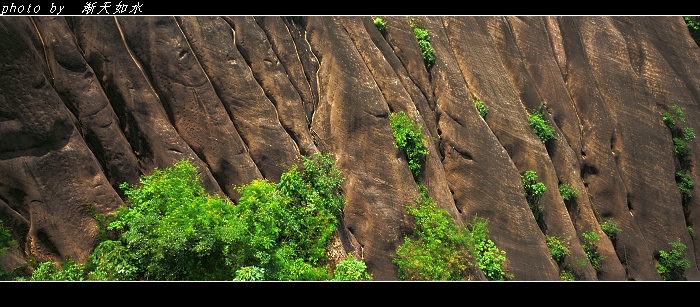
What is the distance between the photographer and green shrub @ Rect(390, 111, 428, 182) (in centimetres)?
1108

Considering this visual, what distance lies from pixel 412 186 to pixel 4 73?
7707 mm

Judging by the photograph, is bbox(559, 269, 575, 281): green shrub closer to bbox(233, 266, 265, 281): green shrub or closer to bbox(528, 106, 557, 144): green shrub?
bbox(528, 106, 557, 144): green shrub

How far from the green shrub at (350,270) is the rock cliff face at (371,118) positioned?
33 cm

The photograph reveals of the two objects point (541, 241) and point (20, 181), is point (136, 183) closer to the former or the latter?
point (20, 181)

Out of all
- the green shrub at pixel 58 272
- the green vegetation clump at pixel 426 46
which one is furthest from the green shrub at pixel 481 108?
the green shrub at pixel 58 272

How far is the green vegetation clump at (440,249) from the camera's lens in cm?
986

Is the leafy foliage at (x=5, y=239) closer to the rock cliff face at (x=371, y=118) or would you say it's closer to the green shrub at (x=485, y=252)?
the rock cliff face at (x=371, y=118)

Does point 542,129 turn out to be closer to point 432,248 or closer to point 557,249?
point 557,249

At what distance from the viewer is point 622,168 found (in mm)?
14672

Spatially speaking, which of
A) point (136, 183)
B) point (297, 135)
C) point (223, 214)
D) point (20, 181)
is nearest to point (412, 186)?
point (297, 135)

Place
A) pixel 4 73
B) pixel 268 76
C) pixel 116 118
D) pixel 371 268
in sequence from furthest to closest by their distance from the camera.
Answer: pixel 268 76 < pixel 371 268 < pixel 116 118 < pixel 4 73

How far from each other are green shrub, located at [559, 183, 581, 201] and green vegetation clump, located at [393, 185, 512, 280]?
3239 mm

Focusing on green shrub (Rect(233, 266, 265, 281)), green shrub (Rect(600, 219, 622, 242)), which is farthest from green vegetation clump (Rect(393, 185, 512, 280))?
green shrub (Rect(600, 219, 622, 242))

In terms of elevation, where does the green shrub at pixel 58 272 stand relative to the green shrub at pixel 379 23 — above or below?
below
